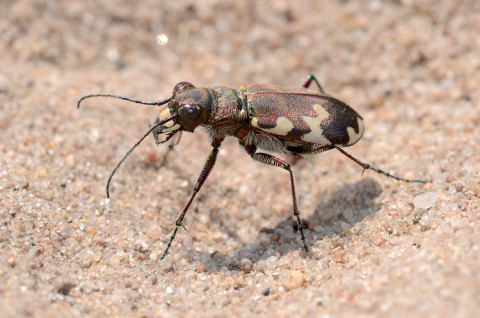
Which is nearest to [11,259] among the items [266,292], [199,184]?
[199,184]

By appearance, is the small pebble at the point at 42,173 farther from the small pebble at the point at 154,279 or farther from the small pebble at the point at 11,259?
the small pebble at the point at 154,279

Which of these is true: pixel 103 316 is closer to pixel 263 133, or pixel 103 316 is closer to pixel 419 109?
pixel 263 133

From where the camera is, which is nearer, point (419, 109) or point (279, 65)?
point (419, 109)

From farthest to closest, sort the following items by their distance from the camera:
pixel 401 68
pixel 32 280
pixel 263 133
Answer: pixel 401 68, pixel 263 133, pixel 32 280

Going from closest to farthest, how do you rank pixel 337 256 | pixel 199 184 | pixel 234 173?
1. pixel 337 256
2. pixel 199 184
3. pixel 234 173

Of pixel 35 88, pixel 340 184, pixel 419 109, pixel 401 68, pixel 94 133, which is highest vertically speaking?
pixel 401 68

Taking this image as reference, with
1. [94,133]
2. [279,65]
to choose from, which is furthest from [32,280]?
[279,65]

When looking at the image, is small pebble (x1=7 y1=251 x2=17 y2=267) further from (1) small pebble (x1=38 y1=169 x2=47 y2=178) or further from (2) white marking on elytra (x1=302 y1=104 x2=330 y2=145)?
(2) white marking on elytra (x1=302 y1=104 x2=330 y2=145)

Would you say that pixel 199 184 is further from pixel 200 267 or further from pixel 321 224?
pixel 321 224
